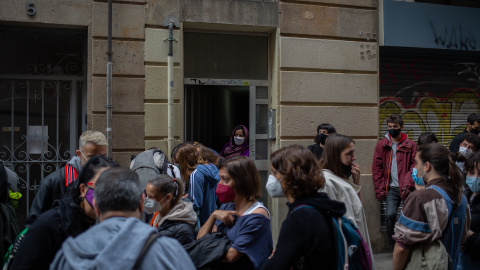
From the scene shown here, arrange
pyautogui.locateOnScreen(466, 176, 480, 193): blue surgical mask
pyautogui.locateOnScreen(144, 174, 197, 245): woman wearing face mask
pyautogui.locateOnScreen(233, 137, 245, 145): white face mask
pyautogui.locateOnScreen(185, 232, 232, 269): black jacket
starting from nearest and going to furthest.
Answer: pyautogui.locateOnScreen(185, 232, 232, 269): black jacket, pyautogui.locateOnScreen(144, 174, 197, 245): woman wearing face mask, pyautogui.locateOnScreen(466, 176, 480, 193): blue surgical mask, pyautogui.locateOnScreen(233, 137, 245, 145): white face mask

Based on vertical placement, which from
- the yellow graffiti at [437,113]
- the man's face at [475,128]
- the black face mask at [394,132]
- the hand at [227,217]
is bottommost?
the hand at [227,217]

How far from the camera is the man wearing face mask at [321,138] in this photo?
610 cm

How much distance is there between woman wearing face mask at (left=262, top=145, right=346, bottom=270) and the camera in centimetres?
237

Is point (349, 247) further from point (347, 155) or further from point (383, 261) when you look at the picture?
point (383, 261)

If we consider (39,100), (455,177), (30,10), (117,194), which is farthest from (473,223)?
(30,10)

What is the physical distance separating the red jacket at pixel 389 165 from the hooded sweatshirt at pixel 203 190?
2935 mm

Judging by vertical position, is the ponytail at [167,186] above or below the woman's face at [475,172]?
below

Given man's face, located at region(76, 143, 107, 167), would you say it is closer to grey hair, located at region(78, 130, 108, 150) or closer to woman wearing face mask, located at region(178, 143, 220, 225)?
grey hair, located at region(78, 130, 108, 150)

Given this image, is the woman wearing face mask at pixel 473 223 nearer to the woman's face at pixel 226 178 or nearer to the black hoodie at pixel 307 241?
the black hoodie at pixel 307 241

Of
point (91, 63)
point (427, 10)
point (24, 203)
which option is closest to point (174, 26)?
point (91, 63)

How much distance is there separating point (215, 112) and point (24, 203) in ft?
12.3

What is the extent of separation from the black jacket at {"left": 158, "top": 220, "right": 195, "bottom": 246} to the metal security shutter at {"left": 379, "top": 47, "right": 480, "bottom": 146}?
5187 millimetres

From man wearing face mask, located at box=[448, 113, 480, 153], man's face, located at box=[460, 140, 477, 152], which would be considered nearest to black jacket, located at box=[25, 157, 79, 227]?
man's face, located at box=[460, 140, 477, 152]

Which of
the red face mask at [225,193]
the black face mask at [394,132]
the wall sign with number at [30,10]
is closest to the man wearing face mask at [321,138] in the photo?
the black face mask at [394,132]
